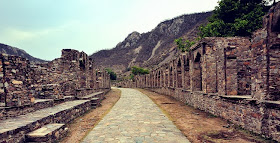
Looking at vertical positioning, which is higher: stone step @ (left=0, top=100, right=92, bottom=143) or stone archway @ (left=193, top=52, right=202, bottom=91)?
stone archway @ (left=193, top=52, right=202, bottom=91)

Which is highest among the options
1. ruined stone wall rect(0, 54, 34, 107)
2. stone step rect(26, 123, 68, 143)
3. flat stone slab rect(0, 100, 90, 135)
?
ruined stone wall rect(0, 54, 34, 107)

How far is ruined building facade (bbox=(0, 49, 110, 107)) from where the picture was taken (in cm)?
560

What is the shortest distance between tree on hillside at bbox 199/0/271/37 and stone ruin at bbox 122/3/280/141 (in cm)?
758

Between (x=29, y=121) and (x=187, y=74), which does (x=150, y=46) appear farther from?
(x=29, y=121)

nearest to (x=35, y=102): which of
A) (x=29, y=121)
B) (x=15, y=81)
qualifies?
(x=15, y=81)

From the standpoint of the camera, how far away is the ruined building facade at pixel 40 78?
18.4 ft

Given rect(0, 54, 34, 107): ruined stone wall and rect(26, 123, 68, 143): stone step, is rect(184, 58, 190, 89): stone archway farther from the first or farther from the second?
rect(0, 54, 34, 107): ruined stone wall

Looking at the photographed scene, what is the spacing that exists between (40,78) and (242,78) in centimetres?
1260

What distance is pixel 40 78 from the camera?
11.1 metres

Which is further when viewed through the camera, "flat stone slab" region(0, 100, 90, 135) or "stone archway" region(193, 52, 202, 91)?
"stone archway" region(193, 52, 202, 91)

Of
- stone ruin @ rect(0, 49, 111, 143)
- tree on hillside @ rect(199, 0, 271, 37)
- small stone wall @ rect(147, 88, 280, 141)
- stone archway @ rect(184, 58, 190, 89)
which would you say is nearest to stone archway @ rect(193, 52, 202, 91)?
stone archway @ rect(184, 58, 190, 89)

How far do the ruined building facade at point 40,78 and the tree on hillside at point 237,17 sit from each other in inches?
576

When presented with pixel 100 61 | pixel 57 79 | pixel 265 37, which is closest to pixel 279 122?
pixel 265 37

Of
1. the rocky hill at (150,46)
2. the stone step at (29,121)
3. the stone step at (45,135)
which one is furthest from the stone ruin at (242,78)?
the rocky hill at (150,46)
